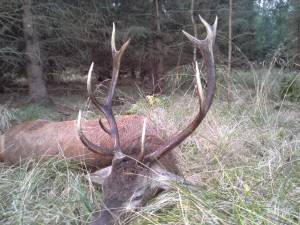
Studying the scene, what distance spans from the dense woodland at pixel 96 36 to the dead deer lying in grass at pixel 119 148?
15.7 feet

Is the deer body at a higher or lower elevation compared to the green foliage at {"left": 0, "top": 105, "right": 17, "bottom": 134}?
higher

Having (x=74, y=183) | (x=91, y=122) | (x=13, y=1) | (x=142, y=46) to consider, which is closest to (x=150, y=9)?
(x=142, y=46)

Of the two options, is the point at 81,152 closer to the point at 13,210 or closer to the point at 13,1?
the point at 13,210

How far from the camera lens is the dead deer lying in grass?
2.30 m

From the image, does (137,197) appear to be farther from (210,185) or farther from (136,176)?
(210,185)

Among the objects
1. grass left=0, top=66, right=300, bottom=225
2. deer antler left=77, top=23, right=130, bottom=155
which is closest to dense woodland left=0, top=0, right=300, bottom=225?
grass left=0, top=66, right=300, bottom=225

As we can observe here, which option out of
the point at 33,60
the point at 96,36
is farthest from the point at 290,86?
the point at 33,60

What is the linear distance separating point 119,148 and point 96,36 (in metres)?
8.39

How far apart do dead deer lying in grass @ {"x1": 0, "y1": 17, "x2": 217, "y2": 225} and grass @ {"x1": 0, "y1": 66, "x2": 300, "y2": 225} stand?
0.13m

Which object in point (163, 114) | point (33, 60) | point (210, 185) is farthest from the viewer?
point (33, 60)

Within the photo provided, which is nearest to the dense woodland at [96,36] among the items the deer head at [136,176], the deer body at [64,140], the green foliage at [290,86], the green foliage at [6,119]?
the green foliage at [290,86]

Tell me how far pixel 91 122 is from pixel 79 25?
652 cm

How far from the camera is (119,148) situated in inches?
100

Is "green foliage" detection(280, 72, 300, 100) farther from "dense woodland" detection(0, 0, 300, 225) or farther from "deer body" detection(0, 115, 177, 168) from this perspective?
"deer body" detection(0, 115, 177, 168)
